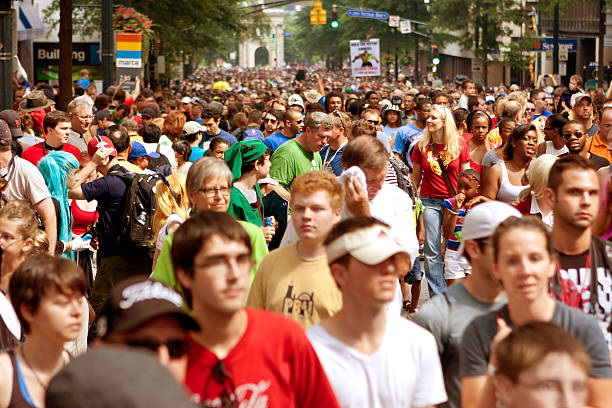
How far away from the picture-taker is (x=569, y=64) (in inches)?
2468

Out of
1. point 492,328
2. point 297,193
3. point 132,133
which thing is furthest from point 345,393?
point 132,133

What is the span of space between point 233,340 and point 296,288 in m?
1.43

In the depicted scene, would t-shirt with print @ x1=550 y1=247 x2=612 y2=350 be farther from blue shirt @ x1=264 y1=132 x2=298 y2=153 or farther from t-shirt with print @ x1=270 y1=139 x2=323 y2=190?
blue shirt @ x1=264 y1=132 x2=298 y2=153

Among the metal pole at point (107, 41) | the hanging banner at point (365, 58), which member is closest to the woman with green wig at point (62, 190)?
the metal pole at point (107, 41)

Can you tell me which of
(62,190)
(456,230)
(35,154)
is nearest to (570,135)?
(456,230)

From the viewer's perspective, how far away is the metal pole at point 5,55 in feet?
44.1

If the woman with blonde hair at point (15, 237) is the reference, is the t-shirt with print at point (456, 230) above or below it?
below

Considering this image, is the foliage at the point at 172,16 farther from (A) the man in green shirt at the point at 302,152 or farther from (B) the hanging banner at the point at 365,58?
(A) the man in green shirt at the point at 302,152

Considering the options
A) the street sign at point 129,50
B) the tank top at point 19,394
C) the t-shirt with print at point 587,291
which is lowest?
the tank top at point 19,394

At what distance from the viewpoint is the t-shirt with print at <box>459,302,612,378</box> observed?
4.05m

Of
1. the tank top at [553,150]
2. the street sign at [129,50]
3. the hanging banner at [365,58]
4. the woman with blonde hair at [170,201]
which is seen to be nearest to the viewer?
the woman with blonde hair at [170,201]

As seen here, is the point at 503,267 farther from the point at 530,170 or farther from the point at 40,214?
the point at 40,214

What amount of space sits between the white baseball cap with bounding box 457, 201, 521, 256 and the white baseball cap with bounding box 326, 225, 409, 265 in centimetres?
68

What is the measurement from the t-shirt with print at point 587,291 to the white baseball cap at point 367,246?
120 centimetres
